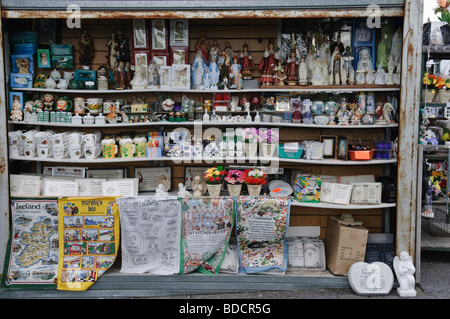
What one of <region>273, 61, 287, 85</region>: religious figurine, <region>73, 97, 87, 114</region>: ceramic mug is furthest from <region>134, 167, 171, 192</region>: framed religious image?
<region>273, 61, 287, 85</region>: religious figurine

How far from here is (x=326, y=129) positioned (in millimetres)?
5047

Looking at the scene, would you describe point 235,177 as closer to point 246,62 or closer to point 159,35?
point 246,62

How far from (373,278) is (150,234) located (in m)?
2.38

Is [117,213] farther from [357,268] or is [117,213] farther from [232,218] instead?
[357,268]

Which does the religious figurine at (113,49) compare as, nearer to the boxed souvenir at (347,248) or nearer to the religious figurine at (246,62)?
the religious figurine at (246,62)

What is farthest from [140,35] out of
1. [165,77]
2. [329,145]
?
[329,145]

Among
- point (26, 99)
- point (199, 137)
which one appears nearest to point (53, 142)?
point (26, 99)

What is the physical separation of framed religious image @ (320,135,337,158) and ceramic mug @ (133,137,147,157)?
2.07 meters

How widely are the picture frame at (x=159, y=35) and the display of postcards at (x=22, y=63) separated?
143 centimetres

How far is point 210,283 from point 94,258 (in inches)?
50.0

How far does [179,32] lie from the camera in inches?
191

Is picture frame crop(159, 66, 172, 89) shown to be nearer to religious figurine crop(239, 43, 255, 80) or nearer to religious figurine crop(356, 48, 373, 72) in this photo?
religious figurine crop(239, 43, 255, 80)

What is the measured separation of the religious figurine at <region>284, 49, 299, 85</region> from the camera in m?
4.80

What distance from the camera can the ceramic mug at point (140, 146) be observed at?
4.79 m
